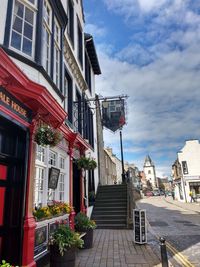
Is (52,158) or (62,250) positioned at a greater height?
(52,158)

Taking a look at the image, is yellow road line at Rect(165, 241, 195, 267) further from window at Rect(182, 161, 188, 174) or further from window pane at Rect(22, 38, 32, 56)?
window at Rect(182, 161, 188, 174)

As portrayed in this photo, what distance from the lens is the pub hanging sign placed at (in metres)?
4.68

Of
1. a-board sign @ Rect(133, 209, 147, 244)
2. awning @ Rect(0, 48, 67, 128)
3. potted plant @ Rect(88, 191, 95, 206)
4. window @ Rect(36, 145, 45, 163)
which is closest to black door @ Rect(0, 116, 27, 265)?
awning @ Rect(0, 48, 67, 128)

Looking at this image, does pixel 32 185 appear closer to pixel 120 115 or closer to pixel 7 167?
pixel 7 167

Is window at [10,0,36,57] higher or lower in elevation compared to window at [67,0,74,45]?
lower

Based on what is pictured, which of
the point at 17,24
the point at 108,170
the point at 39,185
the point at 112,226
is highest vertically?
the point at 17,24

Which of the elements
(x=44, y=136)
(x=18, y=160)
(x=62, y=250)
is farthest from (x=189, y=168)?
(x=18, y=160)

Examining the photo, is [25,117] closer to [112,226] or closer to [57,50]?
[57,50]

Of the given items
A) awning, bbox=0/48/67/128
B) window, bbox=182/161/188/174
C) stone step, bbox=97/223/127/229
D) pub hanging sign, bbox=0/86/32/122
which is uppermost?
window, bbox=182/161/188/174

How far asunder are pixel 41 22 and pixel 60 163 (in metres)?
4.72

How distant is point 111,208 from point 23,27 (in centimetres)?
1083

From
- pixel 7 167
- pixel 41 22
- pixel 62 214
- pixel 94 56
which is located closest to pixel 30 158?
pixel 7 167

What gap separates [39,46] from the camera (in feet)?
20.4

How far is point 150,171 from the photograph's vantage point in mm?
123438
